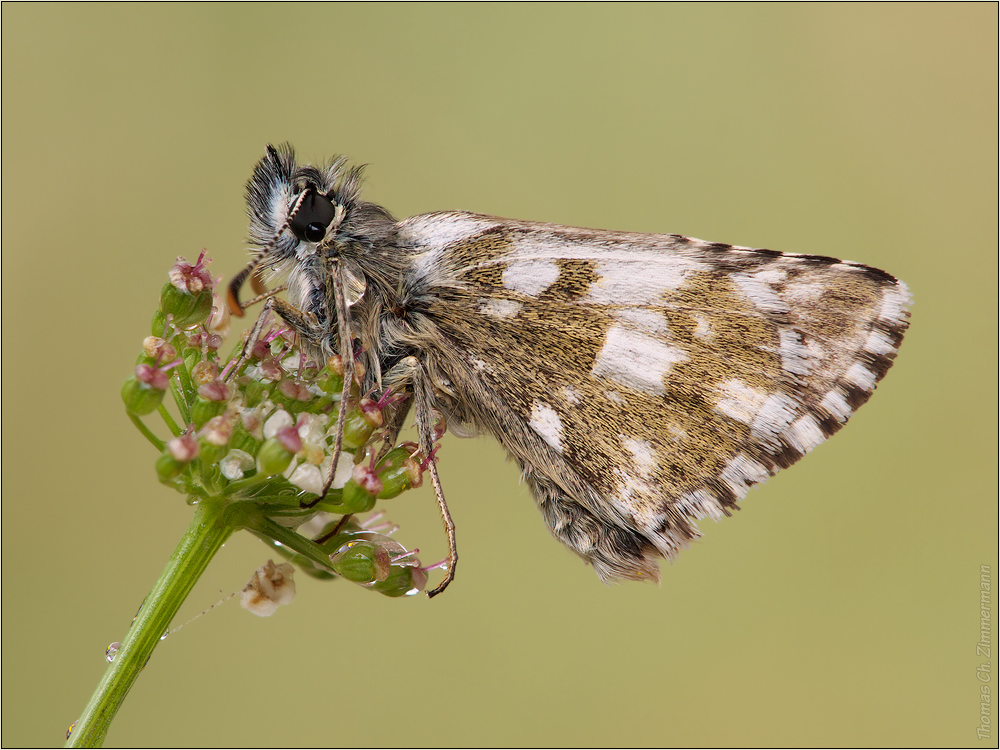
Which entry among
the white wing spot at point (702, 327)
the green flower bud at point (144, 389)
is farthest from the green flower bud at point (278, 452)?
the white wing spot at point (702, 327)

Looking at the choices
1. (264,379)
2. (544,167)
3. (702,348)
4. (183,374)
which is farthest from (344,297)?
(544,167)

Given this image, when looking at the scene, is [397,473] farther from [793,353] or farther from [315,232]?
[793,353]

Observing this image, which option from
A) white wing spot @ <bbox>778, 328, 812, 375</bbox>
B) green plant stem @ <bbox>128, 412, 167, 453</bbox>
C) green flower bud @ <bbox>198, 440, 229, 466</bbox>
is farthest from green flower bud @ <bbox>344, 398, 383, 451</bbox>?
white wing spot @ <bbox>778, 328, 812, 375</bbox>

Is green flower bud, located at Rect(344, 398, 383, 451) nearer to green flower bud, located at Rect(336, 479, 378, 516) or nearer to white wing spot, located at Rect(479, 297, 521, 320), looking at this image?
green flower bud, located at Rect(336, 479, 378, 516)

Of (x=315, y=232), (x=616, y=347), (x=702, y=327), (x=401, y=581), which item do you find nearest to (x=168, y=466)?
(x=401, y=581)

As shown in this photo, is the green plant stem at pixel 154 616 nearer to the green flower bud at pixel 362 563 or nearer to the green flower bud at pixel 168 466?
the green flower bud at pixel 168 466

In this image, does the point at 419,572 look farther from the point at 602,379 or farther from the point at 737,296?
the point at 737,296
